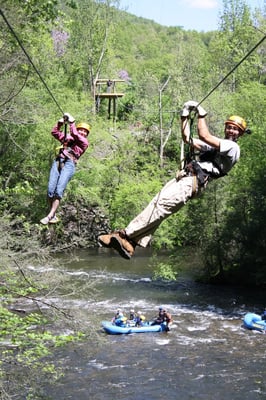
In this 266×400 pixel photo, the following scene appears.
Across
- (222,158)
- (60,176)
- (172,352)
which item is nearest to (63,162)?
(60,176)

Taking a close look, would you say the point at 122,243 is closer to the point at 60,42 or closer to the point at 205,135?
the point at 205,135

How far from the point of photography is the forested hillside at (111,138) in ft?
58.0

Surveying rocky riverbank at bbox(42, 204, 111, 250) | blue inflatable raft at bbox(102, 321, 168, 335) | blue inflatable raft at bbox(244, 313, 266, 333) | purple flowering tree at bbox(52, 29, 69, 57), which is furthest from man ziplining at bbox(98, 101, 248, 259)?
purple flowering tree at bbox(52, 29, 69, 57)

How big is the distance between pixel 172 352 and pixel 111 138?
61.5ft

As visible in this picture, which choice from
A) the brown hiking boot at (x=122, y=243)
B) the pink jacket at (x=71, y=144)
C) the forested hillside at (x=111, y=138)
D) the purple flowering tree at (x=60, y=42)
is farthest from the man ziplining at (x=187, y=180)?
the purple flowering tree at (x=60, y=42)

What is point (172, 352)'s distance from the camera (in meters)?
15.5

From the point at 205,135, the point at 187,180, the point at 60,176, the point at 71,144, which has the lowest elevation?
the point at 60,176

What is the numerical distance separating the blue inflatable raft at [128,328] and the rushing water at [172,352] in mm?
175

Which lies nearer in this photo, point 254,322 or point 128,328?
point 128,328

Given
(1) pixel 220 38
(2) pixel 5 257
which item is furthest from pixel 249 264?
(1) pixel 220 38

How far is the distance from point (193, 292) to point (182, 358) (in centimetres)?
775

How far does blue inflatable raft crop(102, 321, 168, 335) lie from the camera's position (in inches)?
663

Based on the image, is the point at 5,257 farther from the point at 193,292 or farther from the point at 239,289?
the point at 239,289

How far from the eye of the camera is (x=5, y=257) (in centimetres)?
1069
